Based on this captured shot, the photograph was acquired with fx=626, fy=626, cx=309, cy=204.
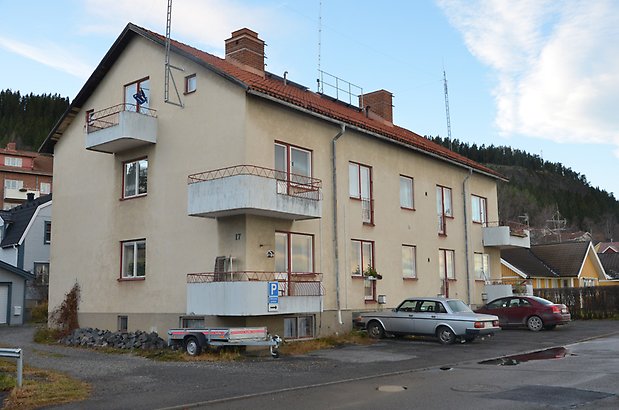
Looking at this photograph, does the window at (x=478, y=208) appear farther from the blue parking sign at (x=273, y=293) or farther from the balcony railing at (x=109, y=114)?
the balcony railing at (x=109, y=114)

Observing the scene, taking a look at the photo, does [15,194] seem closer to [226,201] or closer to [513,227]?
[513,227]

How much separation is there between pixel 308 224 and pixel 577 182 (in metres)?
157

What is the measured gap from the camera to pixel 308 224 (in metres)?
21.1

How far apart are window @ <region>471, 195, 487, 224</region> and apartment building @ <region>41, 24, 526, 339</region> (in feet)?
15.3

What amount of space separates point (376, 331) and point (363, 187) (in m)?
5.63

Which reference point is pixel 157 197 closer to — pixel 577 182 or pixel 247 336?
pixel 247 336

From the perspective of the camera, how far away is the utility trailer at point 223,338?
16656mm

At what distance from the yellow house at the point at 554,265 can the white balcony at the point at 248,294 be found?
28.4m

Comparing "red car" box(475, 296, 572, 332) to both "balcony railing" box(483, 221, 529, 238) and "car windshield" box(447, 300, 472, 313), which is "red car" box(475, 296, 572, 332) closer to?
"car windshield" box(447, 300, 472, 313)

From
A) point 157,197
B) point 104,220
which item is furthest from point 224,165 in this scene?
point 104,220

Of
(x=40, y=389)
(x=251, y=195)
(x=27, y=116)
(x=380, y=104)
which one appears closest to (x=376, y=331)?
(x=251, y=195)

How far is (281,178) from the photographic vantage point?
20.3m

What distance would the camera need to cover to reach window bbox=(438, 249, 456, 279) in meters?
28.5

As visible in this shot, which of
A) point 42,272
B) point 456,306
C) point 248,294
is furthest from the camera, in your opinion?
point 42,272
